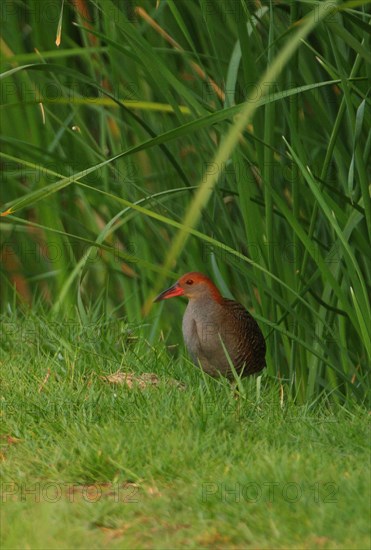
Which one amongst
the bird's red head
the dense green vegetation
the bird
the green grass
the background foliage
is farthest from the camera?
the bird's red head

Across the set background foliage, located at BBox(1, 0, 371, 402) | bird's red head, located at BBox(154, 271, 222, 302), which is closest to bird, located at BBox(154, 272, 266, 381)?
bird's red head, located at BBox(154, 271, 222, 302)

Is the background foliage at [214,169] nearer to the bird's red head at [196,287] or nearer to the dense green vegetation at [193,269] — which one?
the dense green vegetation at [193,269]

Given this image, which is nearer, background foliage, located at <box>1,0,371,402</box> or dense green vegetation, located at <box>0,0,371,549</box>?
dense green vegetation, located at <box>0,0,371,549</box>

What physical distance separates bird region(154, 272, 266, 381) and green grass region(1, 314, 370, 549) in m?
0.08

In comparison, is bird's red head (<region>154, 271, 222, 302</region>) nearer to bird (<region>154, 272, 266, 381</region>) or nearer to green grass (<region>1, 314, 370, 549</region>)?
bird (<region>154, 272, 266, 381</region>)

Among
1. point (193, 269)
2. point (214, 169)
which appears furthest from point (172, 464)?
point (193, 269)

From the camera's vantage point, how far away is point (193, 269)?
486cm

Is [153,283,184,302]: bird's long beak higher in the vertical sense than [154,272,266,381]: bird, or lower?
higher

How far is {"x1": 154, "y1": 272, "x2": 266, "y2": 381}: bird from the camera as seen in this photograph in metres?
4.25

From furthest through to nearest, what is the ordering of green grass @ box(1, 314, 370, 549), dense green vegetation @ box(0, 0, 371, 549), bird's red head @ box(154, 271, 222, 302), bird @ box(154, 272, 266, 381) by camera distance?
1. bird's red head @ box(154, 271, 222, 302)
2. bird @ box(154, 272, 266, 381)
3. dense green vegetation @ box(0, 0, 371, 549)
4. green grass @ box(1, 314, 370, 549)

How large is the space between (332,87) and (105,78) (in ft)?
4.70

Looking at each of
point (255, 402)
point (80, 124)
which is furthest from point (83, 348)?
point (80, 124)

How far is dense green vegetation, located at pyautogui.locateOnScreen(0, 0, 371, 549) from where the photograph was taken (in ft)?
9.77

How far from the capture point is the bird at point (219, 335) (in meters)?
4.25
